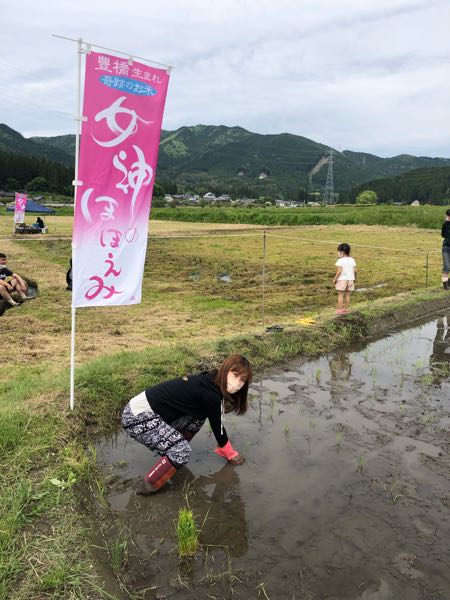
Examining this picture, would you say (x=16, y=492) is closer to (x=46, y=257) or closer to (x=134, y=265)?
(x=134, y=265)

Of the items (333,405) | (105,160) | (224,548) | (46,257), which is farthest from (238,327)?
(46,257)

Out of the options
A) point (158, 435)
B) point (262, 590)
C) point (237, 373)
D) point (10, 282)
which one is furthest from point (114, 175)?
point (10, 282)

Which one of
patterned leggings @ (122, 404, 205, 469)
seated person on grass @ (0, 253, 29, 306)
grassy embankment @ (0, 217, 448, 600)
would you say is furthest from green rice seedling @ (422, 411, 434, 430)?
seated person on grass @ (0, 253, 29, 306)

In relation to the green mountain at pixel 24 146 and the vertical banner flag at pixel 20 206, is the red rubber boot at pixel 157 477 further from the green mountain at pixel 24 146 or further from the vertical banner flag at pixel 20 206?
the green mountain at pixel 24 146

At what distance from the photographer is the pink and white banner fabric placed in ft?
13.0

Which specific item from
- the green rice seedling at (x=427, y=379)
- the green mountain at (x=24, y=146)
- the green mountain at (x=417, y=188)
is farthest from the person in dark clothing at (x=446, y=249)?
the green mountain at (x=24, y=146)

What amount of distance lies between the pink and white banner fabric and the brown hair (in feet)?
4.79

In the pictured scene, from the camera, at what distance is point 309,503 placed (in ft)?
10.9

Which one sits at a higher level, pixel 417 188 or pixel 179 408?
pixel 417 188

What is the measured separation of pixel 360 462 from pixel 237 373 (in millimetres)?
1337

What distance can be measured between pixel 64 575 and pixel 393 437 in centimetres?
306

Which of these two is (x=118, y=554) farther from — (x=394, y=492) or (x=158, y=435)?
(x=394, y=492)

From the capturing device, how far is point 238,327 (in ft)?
29.1

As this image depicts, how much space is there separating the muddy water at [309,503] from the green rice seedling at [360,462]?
0.4 inches
